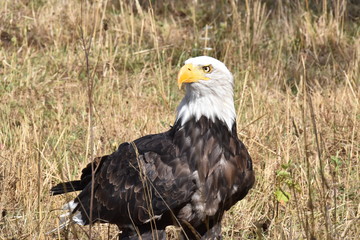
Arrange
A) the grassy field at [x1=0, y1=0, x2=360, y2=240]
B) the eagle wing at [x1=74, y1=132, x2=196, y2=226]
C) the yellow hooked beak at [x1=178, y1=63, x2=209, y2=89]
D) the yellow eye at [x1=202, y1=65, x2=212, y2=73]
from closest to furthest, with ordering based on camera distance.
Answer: the eagle wing at [x1=74, y1=132, x2=196, y2=226] → the yellow hooked beak at [x1=178, y1=63, x2=209, y2=89] → the yellow eye at [x1=202, y1=65, x2=212, y2=73] → the grassy field at [x1=0, y1=0, x2=360, y2=240]

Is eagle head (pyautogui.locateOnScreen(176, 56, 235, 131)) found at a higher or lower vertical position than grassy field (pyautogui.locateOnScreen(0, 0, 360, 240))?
higher

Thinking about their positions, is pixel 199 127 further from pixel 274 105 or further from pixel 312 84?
pixel 312 84

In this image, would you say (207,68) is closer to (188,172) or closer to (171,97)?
(188,172)

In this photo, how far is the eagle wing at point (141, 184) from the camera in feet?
14.3

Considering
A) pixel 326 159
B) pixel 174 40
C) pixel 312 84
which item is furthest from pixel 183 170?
pixel 174 40

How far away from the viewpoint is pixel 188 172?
14.5 ft

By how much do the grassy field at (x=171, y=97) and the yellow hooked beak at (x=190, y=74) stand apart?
70cm

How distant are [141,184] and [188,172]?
11.8 inches

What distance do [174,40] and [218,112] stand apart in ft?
14.6

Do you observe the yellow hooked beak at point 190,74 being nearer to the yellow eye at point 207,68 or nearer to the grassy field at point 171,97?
the yellow eye at point 207,68

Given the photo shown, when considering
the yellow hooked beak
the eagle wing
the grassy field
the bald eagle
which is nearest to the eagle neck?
the bald eagle

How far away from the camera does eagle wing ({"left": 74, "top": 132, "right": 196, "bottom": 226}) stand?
172 inches

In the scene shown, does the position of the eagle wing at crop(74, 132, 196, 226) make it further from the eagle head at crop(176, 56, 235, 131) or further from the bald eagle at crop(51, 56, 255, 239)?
the eagle head at crop(176, 56, 235, 131)

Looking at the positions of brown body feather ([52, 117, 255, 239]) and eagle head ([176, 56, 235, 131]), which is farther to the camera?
eagle head ([176, 56, 235, 131])
